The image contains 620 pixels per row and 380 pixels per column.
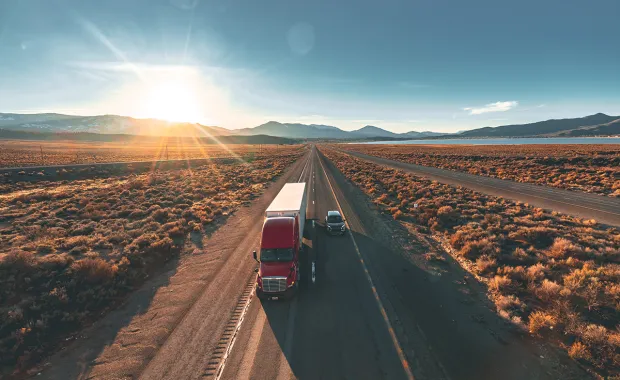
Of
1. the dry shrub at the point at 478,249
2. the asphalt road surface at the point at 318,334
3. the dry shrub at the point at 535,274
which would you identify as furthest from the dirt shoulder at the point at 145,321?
the dry shrub at the point at 535,274

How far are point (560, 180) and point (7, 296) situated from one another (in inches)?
2399

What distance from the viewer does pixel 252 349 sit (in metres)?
9.08

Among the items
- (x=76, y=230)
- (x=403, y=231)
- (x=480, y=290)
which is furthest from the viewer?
(x=403, y=231)

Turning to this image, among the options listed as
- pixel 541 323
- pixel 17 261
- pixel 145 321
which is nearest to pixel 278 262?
pixel 145 321

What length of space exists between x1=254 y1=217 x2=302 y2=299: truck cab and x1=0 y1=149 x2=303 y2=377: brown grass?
7427 millimetres

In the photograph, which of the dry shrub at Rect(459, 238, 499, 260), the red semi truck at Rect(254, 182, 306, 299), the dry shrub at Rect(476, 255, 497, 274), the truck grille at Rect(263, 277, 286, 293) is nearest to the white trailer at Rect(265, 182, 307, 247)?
the red semi truck at Rect(254, 182, 306, 299)

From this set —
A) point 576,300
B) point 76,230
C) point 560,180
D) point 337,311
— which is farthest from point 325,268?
point 560,180

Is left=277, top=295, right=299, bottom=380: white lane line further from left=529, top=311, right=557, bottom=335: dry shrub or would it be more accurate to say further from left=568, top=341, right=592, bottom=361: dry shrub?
left=568, top=341, right=592, bottom=361: dry shrub

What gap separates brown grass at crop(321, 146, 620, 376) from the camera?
928cm

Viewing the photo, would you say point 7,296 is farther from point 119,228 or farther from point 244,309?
point 244,309

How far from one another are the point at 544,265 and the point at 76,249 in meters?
28.6

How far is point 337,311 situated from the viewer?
1111 centimetres

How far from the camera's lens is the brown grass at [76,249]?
994 cm

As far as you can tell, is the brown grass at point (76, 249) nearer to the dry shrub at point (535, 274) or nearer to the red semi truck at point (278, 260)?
the red semi truck at point (278, 260)
